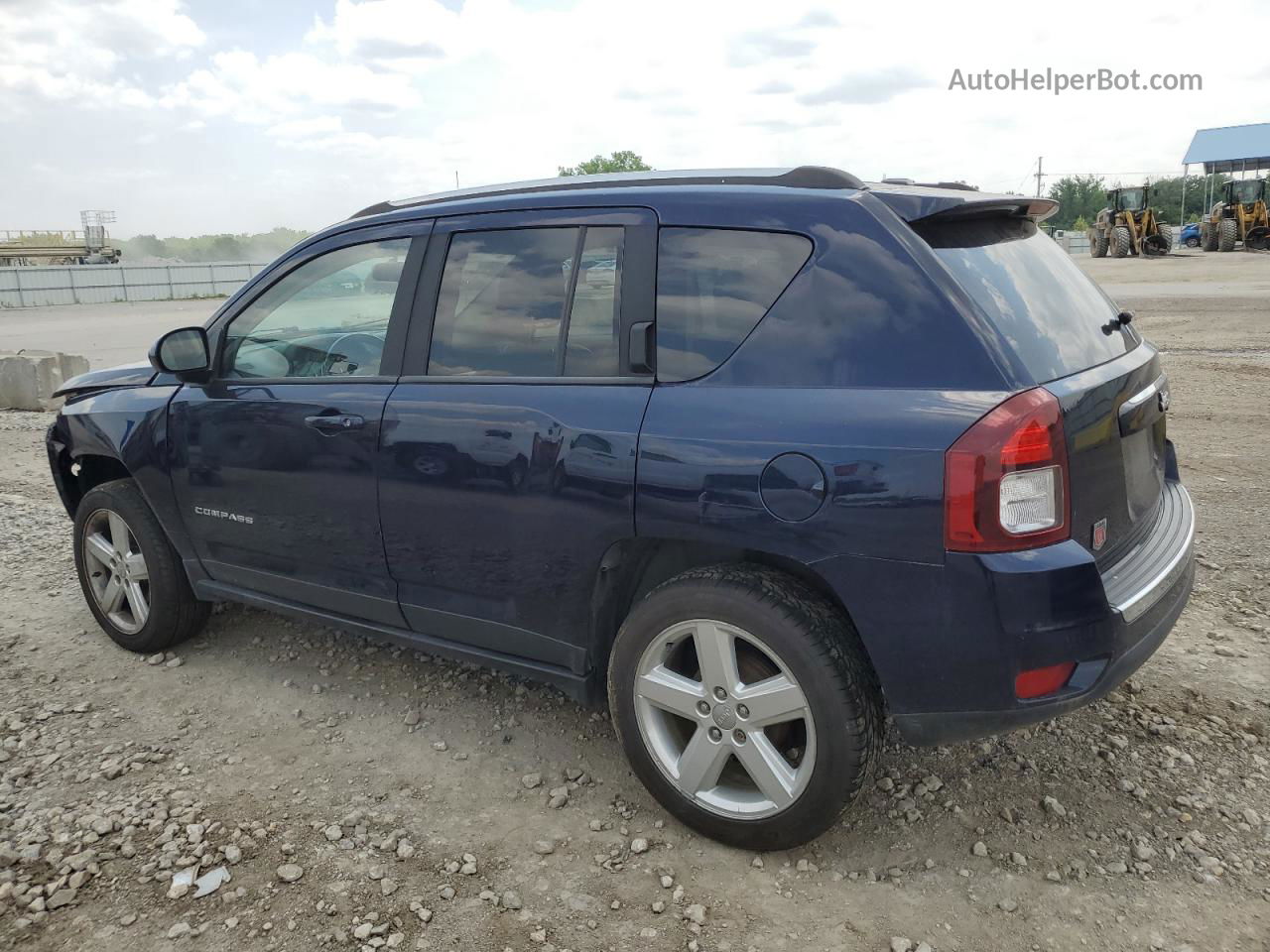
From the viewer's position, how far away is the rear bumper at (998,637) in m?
2.37

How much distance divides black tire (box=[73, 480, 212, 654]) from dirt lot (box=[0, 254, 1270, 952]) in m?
0.12

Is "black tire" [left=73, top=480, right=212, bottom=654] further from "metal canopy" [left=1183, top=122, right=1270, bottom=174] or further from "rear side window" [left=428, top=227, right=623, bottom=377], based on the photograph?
"metal canopy" [left=1183, top=122, right=1270, bottom=174]

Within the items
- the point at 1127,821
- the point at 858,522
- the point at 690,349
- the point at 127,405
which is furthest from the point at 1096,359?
the point at 127,405

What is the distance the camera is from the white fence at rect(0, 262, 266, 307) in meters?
37.3

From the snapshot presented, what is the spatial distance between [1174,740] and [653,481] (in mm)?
1988

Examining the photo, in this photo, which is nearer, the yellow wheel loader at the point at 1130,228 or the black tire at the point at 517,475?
the black tire at the point at 517,475

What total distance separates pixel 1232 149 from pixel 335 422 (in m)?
76.5

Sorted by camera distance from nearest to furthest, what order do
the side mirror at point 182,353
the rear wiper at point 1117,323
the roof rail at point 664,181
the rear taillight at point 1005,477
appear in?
the rear taillight at point 1005,477, the roof rail at point 664,181, the rear wiper at point 1117,323, the side mirror at point 182,353

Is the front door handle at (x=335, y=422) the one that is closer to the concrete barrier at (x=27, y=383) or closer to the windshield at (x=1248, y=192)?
the concrete barrier at (x=27, y=383)

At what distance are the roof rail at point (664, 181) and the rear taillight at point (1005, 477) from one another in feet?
2.67

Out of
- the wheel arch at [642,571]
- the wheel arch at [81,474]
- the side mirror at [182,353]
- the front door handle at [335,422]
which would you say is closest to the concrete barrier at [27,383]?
the wheel arch at [81,474]

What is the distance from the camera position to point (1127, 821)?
2.88 metres

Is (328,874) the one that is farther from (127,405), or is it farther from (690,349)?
(127,405)

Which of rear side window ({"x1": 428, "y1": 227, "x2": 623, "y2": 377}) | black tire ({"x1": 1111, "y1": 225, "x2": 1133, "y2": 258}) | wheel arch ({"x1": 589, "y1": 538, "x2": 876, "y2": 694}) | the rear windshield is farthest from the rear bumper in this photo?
black tire ({"x1": 1111, "y1": 225, "x2": 1133, "y2": 258})
